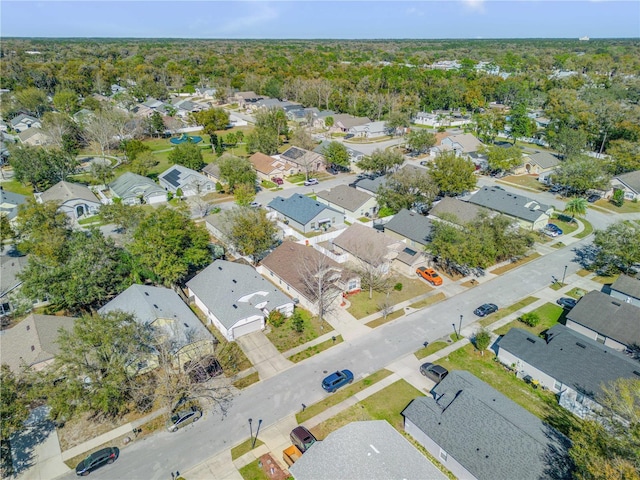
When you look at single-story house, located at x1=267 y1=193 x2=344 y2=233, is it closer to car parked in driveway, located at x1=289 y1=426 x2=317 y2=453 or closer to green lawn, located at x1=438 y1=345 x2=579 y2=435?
green lawn, located at x1=438 y1=345 x2=579 y2=435

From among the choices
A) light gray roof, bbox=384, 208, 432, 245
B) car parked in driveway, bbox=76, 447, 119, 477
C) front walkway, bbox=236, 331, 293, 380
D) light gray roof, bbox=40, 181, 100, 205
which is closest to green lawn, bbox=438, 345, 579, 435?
front walkway, bbox=236, 331, 293, 380

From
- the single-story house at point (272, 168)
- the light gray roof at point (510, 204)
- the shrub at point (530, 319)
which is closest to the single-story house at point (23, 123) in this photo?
the single-story house at point (272, 168)

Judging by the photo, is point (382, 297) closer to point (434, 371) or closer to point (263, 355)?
point (434, 371)

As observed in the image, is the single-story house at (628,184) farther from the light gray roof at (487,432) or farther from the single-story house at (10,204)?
the single-story house at (10,204)

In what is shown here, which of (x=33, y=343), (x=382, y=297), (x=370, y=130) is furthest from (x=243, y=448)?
(x=370, y=130)

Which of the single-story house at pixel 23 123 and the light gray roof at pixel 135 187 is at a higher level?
the single-story house at pixel 23 123

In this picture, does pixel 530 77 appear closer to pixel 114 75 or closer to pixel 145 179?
pixel 145 179

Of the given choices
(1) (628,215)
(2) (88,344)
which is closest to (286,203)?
(2) (88,344)
